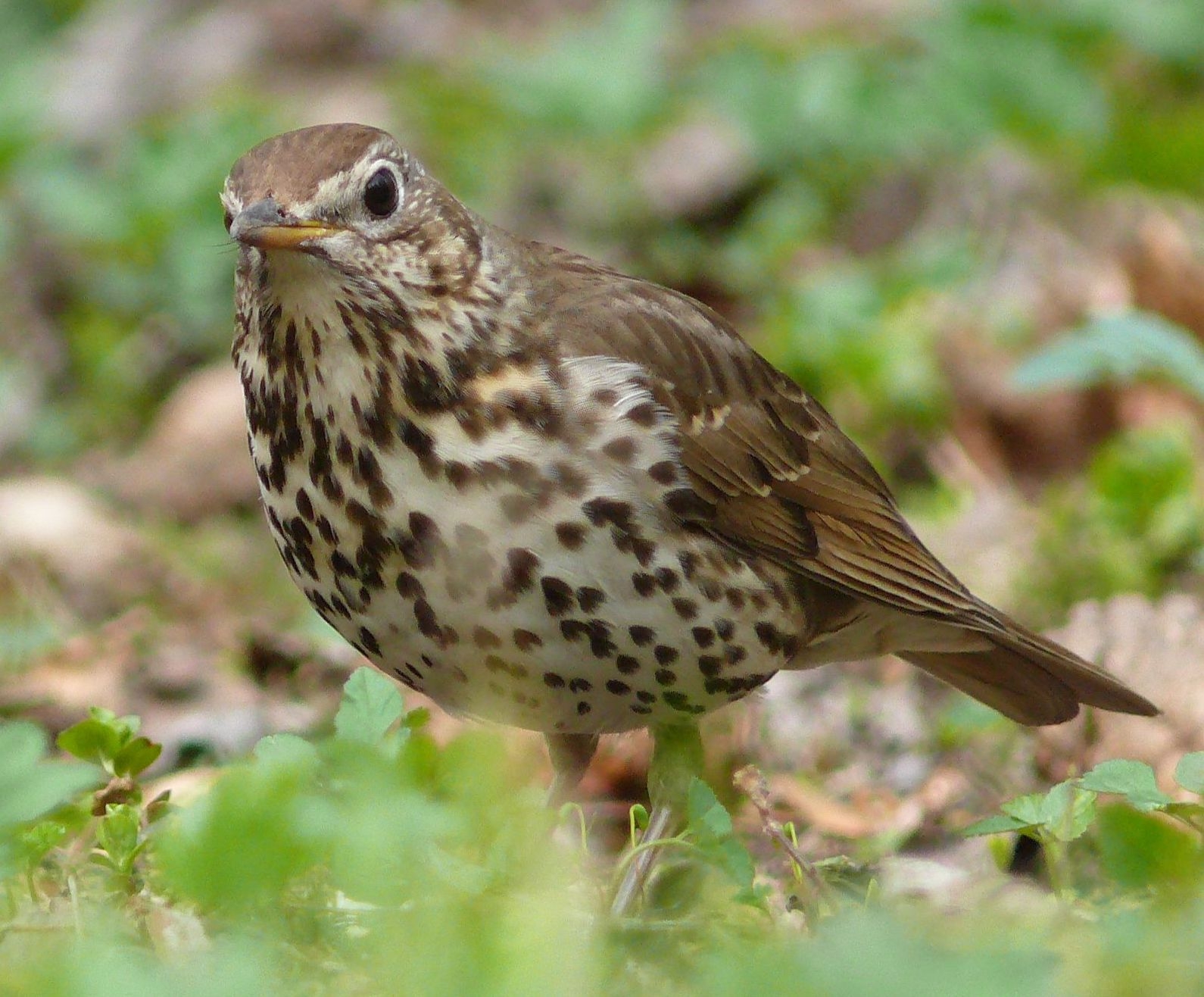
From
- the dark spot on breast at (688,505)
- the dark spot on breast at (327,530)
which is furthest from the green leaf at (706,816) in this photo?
the dark spot on breast at (327,530)

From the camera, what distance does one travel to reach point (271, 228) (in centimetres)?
300

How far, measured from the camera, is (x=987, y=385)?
601 centimetres

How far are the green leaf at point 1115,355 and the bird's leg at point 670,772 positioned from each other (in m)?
1.34

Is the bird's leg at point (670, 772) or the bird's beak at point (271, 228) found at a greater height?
the bird's beak at point (271, 228)

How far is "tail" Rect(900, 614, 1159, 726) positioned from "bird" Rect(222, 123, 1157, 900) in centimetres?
54

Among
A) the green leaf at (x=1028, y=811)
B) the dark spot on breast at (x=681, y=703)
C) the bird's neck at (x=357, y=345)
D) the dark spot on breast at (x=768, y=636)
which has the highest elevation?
the bird's neck at (x=357, y=345)

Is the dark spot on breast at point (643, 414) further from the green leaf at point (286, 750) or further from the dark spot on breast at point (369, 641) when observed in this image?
the green leaf at point (286, 750)

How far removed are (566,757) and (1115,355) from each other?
155cm

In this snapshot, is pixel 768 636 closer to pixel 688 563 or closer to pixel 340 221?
pixel 688 563

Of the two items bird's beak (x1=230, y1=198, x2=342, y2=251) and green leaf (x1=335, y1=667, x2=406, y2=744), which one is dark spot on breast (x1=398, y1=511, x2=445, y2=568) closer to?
green leaf (x1=335, y1=667, x2=406, y2=744)

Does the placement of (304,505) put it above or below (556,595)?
above

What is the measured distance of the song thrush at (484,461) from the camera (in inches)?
123

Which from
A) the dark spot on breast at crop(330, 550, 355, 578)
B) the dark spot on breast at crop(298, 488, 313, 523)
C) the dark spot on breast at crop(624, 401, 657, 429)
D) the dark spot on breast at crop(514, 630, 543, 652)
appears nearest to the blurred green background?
the dark spot on breast at crop(514, 630, 543, 652)

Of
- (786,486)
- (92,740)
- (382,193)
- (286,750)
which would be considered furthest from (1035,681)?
(92,740)
